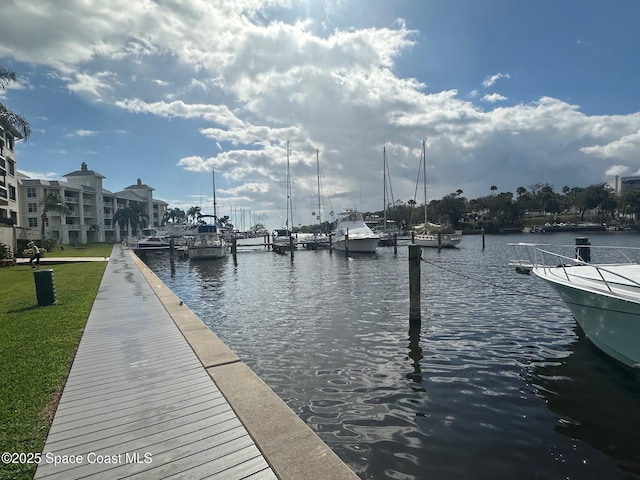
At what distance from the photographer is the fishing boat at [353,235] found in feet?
160

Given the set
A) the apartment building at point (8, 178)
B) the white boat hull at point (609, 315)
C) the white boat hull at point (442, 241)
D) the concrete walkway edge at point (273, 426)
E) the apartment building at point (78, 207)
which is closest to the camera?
the concrete walkway edge at point (273, 426)

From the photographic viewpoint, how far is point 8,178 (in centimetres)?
4856

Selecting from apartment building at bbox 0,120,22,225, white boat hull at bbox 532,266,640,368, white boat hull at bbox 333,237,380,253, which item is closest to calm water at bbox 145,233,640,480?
white boat hull at bbox 532,266,640,368

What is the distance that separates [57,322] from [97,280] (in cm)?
1031

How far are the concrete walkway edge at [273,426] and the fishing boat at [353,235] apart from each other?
4201 centimetres

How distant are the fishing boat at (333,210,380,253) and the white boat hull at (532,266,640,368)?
3912 cm

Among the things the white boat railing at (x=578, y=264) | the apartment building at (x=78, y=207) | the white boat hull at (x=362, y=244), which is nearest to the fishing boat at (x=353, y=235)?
the white boat hull at (x=362, y=244)

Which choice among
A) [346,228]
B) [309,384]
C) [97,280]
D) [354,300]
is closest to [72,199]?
[346,228]

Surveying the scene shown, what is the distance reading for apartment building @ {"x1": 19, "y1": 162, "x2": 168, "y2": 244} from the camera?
7006 centimetres

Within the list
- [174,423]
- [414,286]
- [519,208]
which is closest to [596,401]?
[414,286]

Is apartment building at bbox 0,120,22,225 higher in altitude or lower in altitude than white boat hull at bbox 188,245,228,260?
higher

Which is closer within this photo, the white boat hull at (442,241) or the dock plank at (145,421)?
the dock plank at (145,421)

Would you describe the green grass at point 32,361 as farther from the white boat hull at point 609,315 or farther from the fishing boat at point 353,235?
the fishing boat at point 353,235

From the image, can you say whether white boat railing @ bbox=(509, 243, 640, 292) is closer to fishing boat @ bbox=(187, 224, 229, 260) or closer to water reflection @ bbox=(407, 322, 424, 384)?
water reflection @ bbox=(407, 322, 424, 384)
